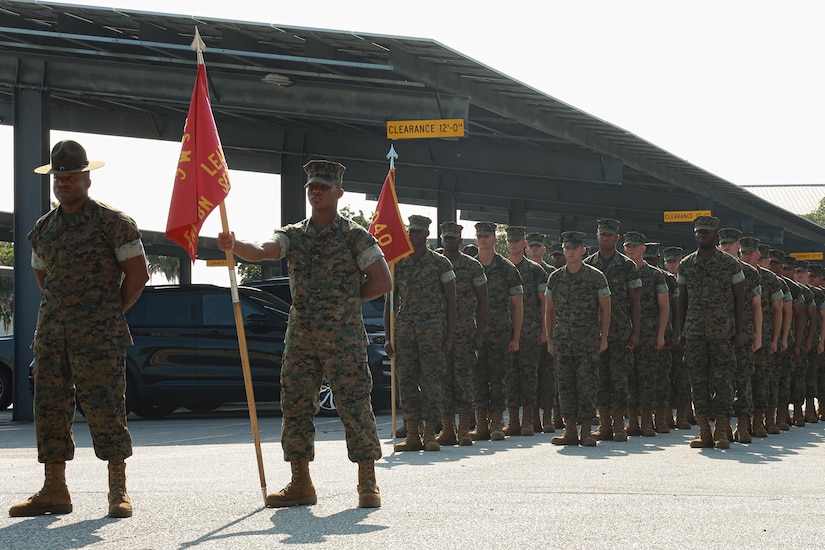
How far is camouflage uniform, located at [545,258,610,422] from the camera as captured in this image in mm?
11789

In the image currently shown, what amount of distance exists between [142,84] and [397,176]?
12.0 metres

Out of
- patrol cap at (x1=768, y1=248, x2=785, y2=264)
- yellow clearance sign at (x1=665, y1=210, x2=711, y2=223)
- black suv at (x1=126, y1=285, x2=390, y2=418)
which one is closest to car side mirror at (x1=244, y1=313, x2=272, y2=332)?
black suv at (x1=126, y1=285, x2=390, y2=418)

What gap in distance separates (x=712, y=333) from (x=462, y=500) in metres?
5.06

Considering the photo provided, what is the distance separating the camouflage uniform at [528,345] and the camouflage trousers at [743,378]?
2.18 meters

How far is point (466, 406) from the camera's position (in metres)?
12.0

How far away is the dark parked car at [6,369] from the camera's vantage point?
20.1m

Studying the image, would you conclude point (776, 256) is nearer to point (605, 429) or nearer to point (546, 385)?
point (546, 385)

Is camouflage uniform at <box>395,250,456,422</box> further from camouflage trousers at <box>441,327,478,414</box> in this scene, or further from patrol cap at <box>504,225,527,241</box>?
patrol cap at <box>504,225,527,241</box>

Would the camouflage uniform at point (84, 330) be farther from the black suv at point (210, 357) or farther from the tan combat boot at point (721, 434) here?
the black suv at point (210, 357)

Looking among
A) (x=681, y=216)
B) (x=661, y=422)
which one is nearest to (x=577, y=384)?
(x=661, y=422)

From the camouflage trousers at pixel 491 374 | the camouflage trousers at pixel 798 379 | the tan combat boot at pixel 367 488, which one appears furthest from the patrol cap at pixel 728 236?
the tan combat boot at pixel 367 488

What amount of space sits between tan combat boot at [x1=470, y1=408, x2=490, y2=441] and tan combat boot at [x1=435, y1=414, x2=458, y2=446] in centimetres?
67

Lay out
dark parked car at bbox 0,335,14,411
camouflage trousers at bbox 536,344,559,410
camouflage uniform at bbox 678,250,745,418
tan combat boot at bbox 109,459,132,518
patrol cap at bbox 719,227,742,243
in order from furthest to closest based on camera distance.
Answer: dark parked car at bbox 0,335,14,411 < camouflage trousers at bbox 536,344,559,410 < patrol cap at bbox 719,227,742,243 < camouflage uniform at bbox 678,250,745,418 < tan combat boot at bbox 109,459,132,518

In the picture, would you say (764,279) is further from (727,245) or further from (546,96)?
(546,96)
